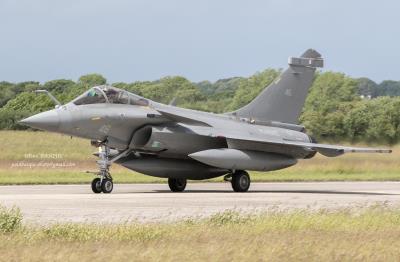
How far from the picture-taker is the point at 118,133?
22719 millimetres

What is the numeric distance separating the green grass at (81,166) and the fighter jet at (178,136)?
5.66 meters

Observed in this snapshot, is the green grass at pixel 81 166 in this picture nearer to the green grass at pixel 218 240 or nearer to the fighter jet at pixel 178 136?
the fighter jet at pixel 178 136

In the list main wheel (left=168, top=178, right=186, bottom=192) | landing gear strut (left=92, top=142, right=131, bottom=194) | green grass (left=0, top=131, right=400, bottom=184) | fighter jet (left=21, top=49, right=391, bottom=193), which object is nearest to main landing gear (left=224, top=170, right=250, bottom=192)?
fighter jet (left=21, top=49, right=391, bottom=193)

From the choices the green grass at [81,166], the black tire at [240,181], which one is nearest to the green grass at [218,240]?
the black tire at [240,181]

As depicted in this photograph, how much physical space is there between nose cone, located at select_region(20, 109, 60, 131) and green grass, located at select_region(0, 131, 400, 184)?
665cm

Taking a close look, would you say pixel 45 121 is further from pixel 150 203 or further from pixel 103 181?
pixel 150 203

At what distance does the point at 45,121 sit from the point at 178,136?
3.81 metres

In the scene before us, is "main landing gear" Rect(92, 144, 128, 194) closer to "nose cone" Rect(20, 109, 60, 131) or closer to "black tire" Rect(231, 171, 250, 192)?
"nose cone" Rect(20, 109, 60, 131)

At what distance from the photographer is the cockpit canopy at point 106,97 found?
22.3 meters

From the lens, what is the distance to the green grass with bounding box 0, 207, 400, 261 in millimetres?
9180

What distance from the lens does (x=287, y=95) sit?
26.7m

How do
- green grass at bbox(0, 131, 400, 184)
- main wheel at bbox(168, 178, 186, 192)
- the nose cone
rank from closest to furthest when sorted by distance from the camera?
1. the nose cone
2. main wheel at bbox(168, 178, 186, 192)
3. green grass at bbox(0, 131, 400, 184)

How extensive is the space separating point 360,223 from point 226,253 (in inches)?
154

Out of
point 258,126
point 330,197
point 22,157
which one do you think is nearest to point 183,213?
point 330,197
